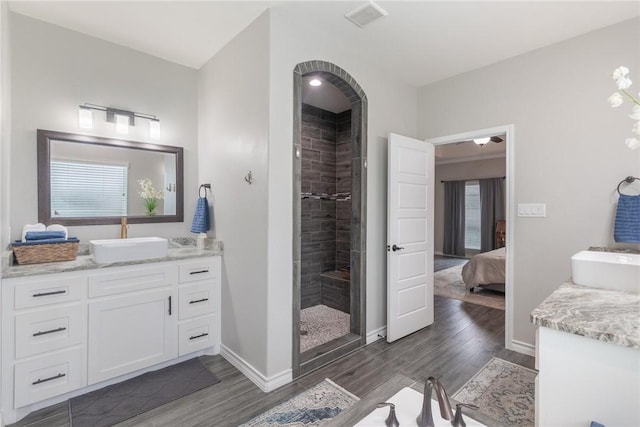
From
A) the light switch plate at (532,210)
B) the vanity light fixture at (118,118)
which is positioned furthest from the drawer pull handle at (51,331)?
the light switch plate at (532,210)

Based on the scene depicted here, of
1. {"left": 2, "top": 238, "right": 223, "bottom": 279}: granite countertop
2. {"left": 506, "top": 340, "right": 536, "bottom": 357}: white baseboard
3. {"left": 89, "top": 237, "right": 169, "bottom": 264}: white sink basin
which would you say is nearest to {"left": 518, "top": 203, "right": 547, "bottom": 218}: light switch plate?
{"left": 506, "top": 340, "right": 536, "bottom": 357}: white baseboard

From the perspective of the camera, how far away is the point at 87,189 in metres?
2.61

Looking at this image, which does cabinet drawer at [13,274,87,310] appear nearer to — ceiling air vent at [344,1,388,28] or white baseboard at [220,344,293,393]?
white baseboard at [220,344,293,393]

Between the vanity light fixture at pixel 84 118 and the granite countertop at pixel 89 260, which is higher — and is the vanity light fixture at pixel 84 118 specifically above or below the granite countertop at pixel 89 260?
above

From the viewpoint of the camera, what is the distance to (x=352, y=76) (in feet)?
9.21

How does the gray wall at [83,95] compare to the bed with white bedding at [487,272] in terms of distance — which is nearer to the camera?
the gray wall at [83,95]

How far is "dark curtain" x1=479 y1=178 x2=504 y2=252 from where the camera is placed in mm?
7586

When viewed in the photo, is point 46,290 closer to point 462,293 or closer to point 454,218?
point 462,293

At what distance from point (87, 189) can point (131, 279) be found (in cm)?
95

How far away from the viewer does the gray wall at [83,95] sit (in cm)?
230

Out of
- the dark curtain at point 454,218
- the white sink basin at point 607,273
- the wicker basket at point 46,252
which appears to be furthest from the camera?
the dark curtain at point 454,218

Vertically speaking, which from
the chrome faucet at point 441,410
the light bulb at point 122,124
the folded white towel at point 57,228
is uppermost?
the light bulb at point 122,124

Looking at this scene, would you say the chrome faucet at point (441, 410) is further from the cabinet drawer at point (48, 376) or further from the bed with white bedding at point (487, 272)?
the bed with white bedding at point (487, 272)

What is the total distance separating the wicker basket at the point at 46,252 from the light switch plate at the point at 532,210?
3.76 metres
